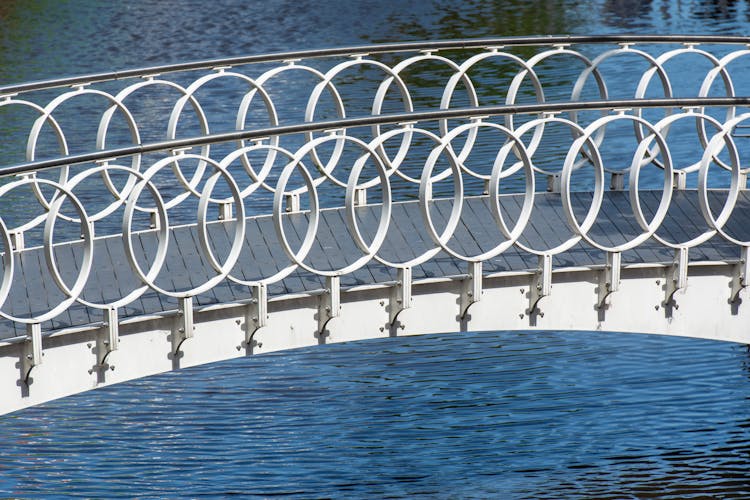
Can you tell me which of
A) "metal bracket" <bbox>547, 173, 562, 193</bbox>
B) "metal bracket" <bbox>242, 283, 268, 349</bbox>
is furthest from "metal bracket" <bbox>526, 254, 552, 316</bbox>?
"metal bracket" <bbox>547, 173, 562, 193</bbox>

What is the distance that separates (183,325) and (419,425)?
184 inches

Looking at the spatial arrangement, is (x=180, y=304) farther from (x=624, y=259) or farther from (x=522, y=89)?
(x=522, y=89)

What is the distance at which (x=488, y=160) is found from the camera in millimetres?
19031

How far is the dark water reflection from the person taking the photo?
1121 centimetres

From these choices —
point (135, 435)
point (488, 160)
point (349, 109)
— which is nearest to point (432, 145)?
point (488, 160)

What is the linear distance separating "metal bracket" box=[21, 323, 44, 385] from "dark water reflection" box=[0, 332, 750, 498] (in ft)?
11.4

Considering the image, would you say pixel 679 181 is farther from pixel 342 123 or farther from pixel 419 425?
pixel 342 123

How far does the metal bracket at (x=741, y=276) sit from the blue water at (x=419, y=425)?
2.85 metres

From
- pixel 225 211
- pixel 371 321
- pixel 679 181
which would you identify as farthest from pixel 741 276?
pixel 225 211

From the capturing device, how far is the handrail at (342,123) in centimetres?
770

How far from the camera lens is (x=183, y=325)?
8047mm

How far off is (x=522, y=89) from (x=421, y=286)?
50.7 ft

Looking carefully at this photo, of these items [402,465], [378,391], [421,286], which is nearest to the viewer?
[421,286]

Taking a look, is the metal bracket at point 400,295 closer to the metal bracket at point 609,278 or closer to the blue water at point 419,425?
the metal bracket at point 609,278
